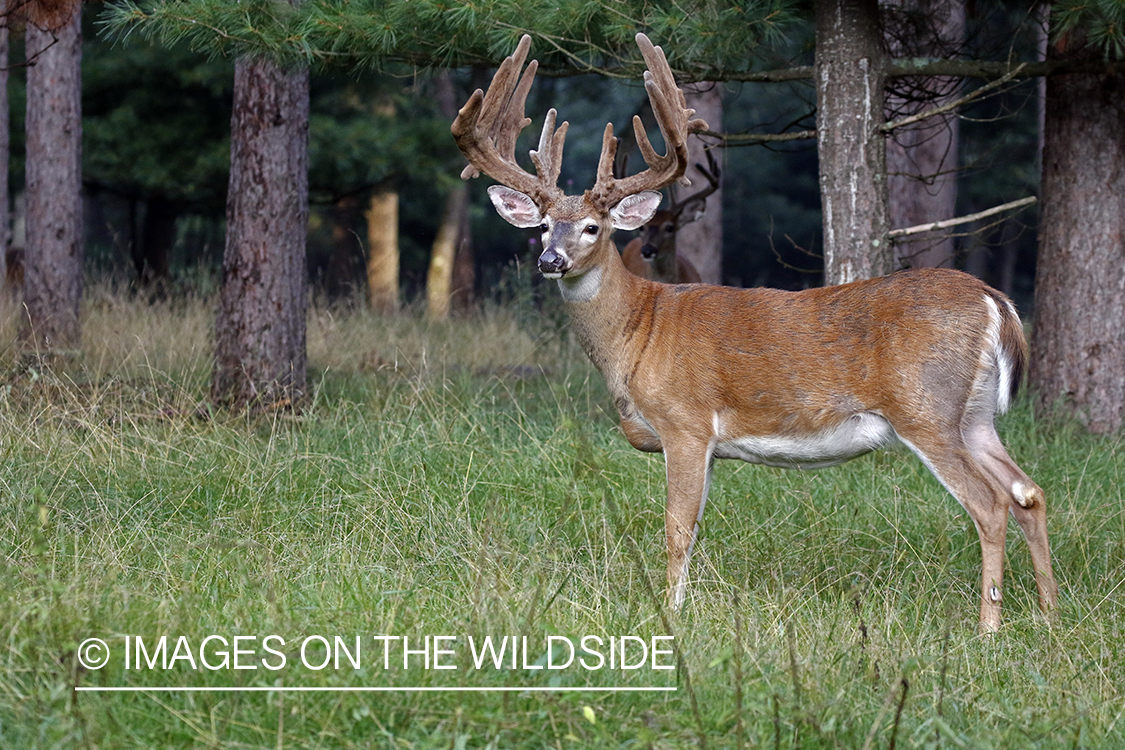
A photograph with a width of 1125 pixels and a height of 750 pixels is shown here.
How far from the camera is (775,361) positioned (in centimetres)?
422

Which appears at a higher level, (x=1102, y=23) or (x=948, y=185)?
(x=1102, y=23)

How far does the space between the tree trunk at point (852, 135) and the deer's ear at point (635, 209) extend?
120cm

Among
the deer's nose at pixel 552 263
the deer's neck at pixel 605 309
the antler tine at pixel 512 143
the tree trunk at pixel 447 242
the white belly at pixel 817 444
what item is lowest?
the tree trunk at pixel 447 242

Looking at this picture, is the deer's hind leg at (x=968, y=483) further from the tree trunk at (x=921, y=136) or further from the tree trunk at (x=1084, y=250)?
the tree trunk at (x=1084, y=250)

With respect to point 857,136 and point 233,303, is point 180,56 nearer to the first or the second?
point 233,303

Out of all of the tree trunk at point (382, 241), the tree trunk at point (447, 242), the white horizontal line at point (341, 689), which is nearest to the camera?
the white horizontal line at point (341, 689)

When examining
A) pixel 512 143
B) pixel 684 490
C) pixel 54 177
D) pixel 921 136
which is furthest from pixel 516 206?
pixel 921 136

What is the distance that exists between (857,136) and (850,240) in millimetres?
476

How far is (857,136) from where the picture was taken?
543 centimetres

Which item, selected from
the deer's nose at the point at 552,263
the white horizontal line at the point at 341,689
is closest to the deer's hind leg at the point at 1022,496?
the deer's nose at the point at 552,263

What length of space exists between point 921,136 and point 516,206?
6584 millimetres

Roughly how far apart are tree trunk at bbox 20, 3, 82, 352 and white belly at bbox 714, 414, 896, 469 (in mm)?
6222

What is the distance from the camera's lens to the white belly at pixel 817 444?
4.12 metres

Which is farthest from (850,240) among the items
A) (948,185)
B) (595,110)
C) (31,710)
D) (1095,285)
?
(595,110)
